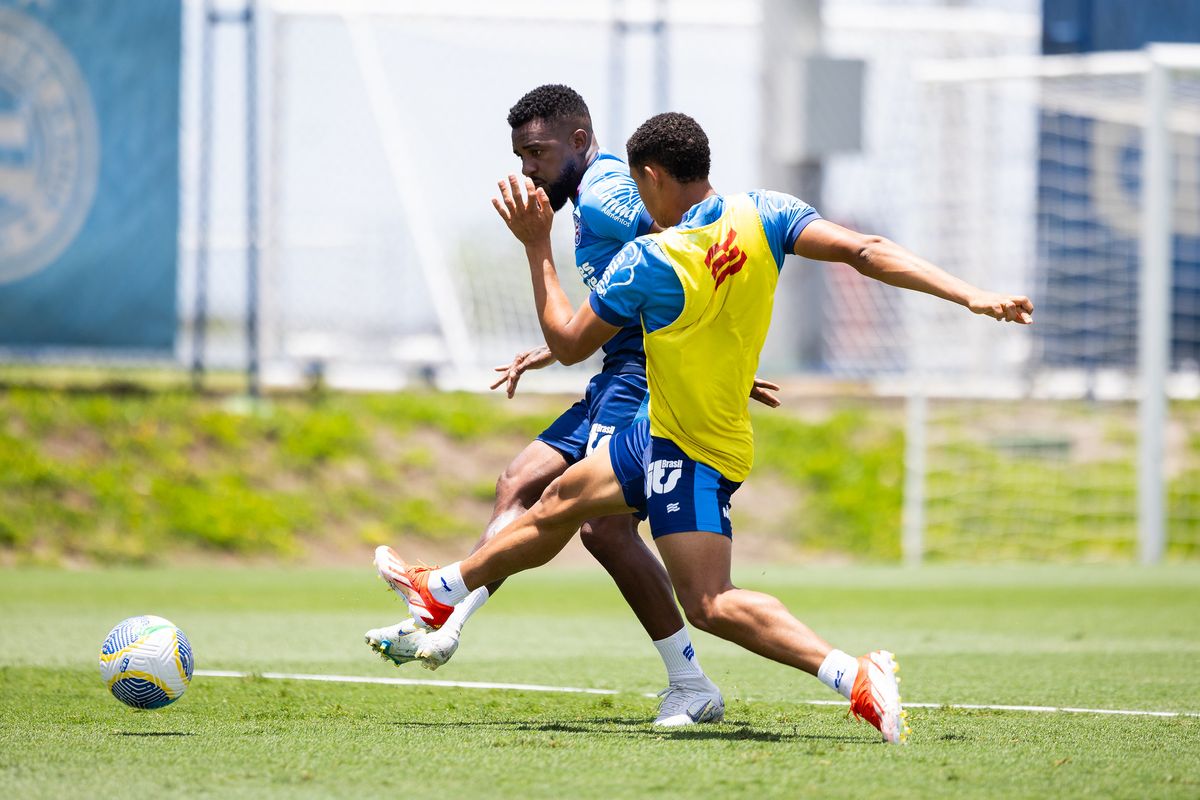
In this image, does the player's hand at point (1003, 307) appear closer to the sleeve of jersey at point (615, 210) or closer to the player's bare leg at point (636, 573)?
the sleeve of jersey at point (615, 210)

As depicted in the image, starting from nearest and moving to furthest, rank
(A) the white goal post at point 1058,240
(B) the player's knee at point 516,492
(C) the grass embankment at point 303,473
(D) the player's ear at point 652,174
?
(D) the player's ear at point 652,174
(B) the player's knee at point 516,492
(C) the grass embankment at point 303,473
(A) the white goal post at point 1058,240

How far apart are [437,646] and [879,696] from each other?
1.62 meters

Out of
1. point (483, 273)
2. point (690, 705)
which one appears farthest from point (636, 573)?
point (483, 273)

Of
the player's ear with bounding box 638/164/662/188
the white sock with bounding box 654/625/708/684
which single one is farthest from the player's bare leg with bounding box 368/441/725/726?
the player's ear with bounding box 638/164/662/188

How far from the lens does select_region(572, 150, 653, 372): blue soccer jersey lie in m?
5.85

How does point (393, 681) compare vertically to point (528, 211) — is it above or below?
below

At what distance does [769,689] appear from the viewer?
6.89 metres

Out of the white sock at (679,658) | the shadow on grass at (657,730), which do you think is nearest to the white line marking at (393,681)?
the white sock at (679,658)

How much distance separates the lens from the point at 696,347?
516 centimetres

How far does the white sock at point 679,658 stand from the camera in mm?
5789

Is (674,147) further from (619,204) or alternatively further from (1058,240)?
(1058,240)

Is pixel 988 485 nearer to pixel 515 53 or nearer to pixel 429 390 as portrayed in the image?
pixel 429 390

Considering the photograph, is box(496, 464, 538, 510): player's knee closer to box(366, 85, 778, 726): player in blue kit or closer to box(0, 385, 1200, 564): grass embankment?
box(366, 85, 778, 726): player in blue kit

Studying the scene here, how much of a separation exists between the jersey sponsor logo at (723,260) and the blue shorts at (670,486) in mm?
587
